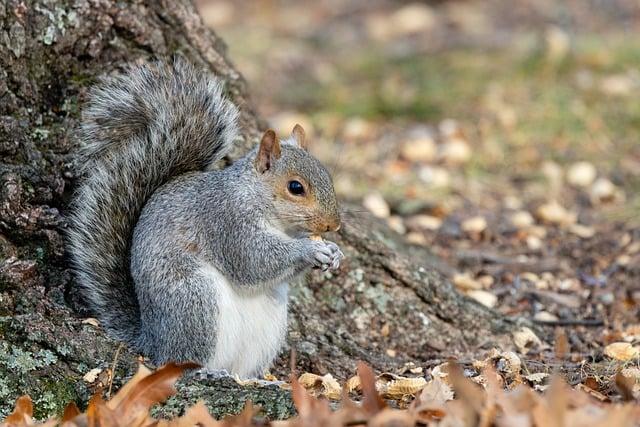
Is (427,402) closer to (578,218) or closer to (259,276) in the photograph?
(259,276)

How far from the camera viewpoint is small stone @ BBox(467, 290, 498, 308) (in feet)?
12.2

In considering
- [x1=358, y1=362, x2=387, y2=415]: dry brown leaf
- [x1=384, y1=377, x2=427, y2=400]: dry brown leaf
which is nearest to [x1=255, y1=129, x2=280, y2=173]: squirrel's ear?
[x1=384, y1=377, x2=427, y2=400]: dry brown leaf

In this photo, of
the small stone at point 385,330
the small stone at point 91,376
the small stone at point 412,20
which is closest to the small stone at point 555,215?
the small stone at point 385,330

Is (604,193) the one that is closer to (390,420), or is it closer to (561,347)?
(561,347)

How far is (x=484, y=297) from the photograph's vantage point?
3748mm

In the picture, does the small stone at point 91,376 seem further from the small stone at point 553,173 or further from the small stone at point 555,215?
the small stone at point 553,173

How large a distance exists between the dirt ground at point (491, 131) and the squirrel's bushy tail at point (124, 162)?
1.27 meters

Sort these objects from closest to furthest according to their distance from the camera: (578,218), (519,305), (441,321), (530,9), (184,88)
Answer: (184,88), (441,321), (519,305), (578,218), (530,9)

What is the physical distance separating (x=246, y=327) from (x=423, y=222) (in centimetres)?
190

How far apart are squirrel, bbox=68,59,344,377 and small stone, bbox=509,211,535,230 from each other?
1909 mm

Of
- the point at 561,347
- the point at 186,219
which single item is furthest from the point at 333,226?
the point at 561,347

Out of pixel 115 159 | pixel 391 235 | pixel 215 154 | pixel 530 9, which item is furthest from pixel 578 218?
pixel 530 9

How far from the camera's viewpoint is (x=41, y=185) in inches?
113

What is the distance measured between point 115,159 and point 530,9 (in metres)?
6.02
